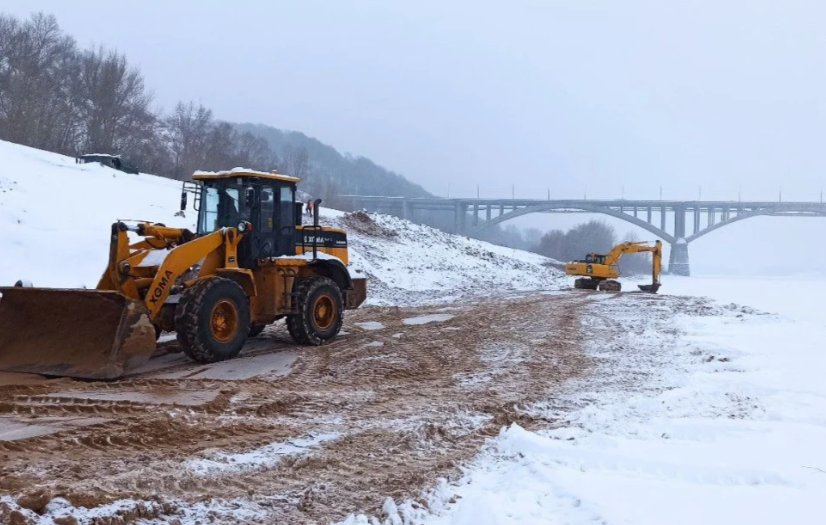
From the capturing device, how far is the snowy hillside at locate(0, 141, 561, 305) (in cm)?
1795

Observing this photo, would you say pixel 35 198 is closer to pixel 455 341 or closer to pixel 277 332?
pixel 277 332

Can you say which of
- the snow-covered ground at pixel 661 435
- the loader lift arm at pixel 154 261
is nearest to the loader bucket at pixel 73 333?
the loader lift arm at pixel 154 261

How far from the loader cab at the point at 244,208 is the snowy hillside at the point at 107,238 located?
288 inches

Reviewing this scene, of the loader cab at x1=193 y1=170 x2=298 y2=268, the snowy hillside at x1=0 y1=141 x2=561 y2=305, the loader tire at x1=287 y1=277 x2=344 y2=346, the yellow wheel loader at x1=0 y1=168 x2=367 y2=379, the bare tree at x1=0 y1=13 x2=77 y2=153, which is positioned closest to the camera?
the yellow wheel loader at x1=0 y1=168 x2=367 y2=379

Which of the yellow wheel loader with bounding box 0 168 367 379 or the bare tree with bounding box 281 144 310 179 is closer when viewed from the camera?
the yellow wheel loader with bounding box 0 168 367 379

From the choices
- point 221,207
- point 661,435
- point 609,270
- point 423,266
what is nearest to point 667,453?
point 661,435

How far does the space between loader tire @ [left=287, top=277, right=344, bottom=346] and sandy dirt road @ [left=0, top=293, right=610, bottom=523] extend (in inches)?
15.1

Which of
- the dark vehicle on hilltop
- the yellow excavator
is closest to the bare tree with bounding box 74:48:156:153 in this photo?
the dark vehicle on hilltop

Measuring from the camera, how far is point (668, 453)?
5254 millimetres

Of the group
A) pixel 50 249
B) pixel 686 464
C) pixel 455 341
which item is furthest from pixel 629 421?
pixel 50 249

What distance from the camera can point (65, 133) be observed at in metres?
49.7

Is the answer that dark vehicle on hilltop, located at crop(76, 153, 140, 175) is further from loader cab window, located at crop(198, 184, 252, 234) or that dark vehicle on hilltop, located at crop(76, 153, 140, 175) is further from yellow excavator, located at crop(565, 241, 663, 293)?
loader cab window, located at crop(198, 184, 252, 234)

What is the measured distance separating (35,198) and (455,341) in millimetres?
16708

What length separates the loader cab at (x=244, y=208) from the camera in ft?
33.9
